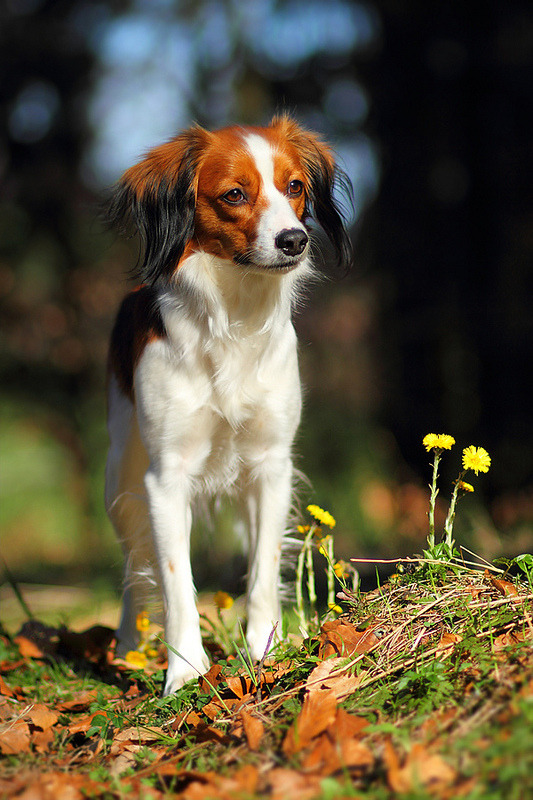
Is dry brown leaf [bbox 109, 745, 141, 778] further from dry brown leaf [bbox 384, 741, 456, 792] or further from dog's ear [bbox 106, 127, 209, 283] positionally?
dog's ear [bbox 106, 127, 209, 283]

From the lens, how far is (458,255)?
5730mm

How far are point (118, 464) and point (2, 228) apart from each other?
6384 mm

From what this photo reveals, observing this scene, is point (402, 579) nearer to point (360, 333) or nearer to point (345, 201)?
point (345, 201)

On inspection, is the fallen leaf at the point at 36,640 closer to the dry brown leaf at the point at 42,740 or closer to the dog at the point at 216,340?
the dog at the point at 216,340

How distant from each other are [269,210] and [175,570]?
4.32 feet

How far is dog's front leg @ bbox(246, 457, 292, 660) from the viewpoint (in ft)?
9.30

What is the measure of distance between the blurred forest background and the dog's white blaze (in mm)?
460

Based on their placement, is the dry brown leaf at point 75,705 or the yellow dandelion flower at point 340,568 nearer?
the yellow dandelion flower at point 340,568

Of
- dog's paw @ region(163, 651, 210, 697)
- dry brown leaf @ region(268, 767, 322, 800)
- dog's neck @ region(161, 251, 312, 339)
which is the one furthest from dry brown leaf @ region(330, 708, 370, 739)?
dog's neck @ region(161, 251, 312, 339)

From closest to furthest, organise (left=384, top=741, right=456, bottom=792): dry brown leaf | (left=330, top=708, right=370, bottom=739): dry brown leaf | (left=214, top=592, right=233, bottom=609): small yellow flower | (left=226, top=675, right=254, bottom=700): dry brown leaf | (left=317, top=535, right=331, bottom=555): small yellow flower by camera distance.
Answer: (left=384, top=741, right=456, bottom=792): dry brown leaf
(left=330, top=708, right=370, bottom=739): dry brown leaf
(left=226, top=675, right=254, bottom=700): dry brown leaf
(left=317, top=535, right=331, bottom=555): small yellow flower
(left=214, top=592, right=233, bottom=609): small yellow flower

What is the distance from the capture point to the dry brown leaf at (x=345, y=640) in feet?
6.86

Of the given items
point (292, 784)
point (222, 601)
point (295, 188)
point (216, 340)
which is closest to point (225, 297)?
point (216, 340)

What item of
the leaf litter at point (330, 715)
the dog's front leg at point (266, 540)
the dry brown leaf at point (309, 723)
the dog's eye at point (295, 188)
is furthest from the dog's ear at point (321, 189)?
the dry brown leaf at point (309, 723)

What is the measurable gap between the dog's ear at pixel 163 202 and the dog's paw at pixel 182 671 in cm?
135
